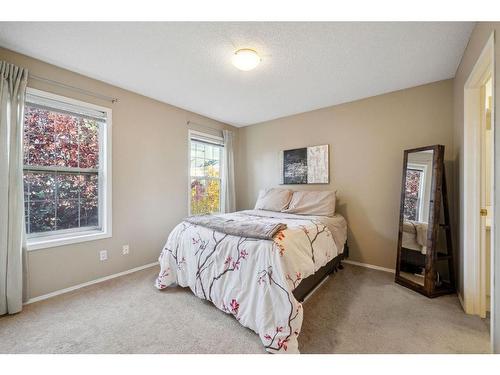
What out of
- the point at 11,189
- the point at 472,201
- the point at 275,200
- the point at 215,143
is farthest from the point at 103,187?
the point at 472,201

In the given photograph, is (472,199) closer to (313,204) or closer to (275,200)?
(313,204)

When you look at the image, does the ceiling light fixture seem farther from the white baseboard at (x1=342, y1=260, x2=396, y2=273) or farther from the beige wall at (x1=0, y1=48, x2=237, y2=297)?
the white baseboard at (x1=342, y1=260, x2=396, y2=273)

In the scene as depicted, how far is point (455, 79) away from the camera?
2316 millimetres

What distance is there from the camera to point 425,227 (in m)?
2.24

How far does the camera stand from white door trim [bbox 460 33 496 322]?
70.9 inches

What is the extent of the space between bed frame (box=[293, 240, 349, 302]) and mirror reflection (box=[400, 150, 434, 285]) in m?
0.70

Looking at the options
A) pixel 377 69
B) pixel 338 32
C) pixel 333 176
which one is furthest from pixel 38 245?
pixel 377 69

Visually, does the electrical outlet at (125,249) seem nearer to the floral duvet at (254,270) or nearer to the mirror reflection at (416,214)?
the floral duvet at (254,270)

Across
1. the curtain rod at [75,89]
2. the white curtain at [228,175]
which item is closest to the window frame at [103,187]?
the curtain rod at [75,89]

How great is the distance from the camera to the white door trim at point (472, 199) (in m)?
1.80

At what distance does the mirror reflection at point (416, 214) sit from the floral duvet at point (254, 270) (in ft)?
2.75

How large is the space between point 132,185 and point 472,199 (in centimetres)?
357

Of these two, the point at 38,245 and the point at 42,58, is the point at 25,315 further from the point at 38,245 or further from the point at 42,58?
the point at 42,58

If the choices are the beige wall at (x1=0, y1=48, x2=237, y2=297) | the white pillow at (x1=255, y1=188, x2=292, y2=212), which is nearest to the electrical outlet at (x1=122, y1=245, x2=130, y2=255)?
the beige wall at (x1=0, y1=48, x2=237, y2=297)
